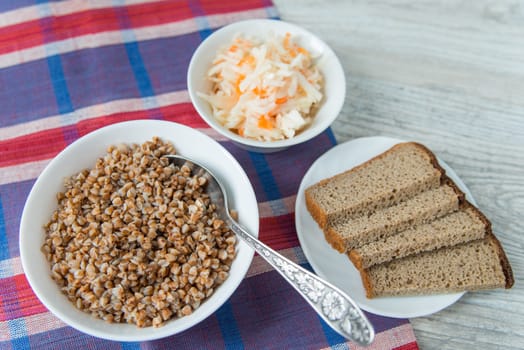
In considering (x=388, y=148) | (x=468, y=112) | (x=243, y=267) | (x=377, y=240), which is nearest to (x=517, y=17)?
(x=468, y=112)

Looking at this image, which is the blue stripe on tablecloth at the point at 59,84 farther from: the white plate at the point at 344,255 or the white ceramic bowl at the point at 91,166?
the white plate at the point at 344,255

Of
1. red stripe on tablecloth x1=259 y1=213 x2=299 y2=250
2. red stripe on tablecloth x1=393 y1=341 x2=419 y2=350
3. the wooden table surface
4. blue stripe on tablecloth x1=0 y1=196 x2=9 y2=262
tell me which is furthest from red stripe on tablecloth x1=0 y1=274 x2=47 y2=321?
the wooden table surface

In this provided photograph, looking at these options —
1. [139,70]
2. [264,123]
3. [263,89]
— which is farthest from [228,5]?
[264,123]

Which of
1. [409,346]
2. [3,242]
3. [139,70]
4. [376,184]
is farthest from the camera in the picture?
[139,70]

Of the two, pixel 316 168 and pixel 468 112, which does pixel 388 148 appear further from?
pixel 468 112

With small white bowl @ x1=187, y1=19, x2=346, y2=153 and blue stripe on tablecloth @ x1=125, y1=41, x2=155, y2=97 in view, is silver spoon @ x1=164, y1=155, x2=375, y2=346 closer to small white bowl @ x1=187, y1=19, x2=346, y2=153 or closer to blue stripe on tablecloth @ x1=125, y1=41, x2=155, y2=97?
small white bowl @ x1=187, y1=19, x2=346, y2=153

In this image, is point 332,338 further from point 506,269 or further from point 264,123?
point 264,123

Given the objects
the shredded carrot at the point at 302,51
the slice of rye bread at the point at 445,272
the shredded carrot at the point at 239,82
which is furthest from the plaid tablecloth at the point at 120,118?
the shredded carrot at the point at 302,51
